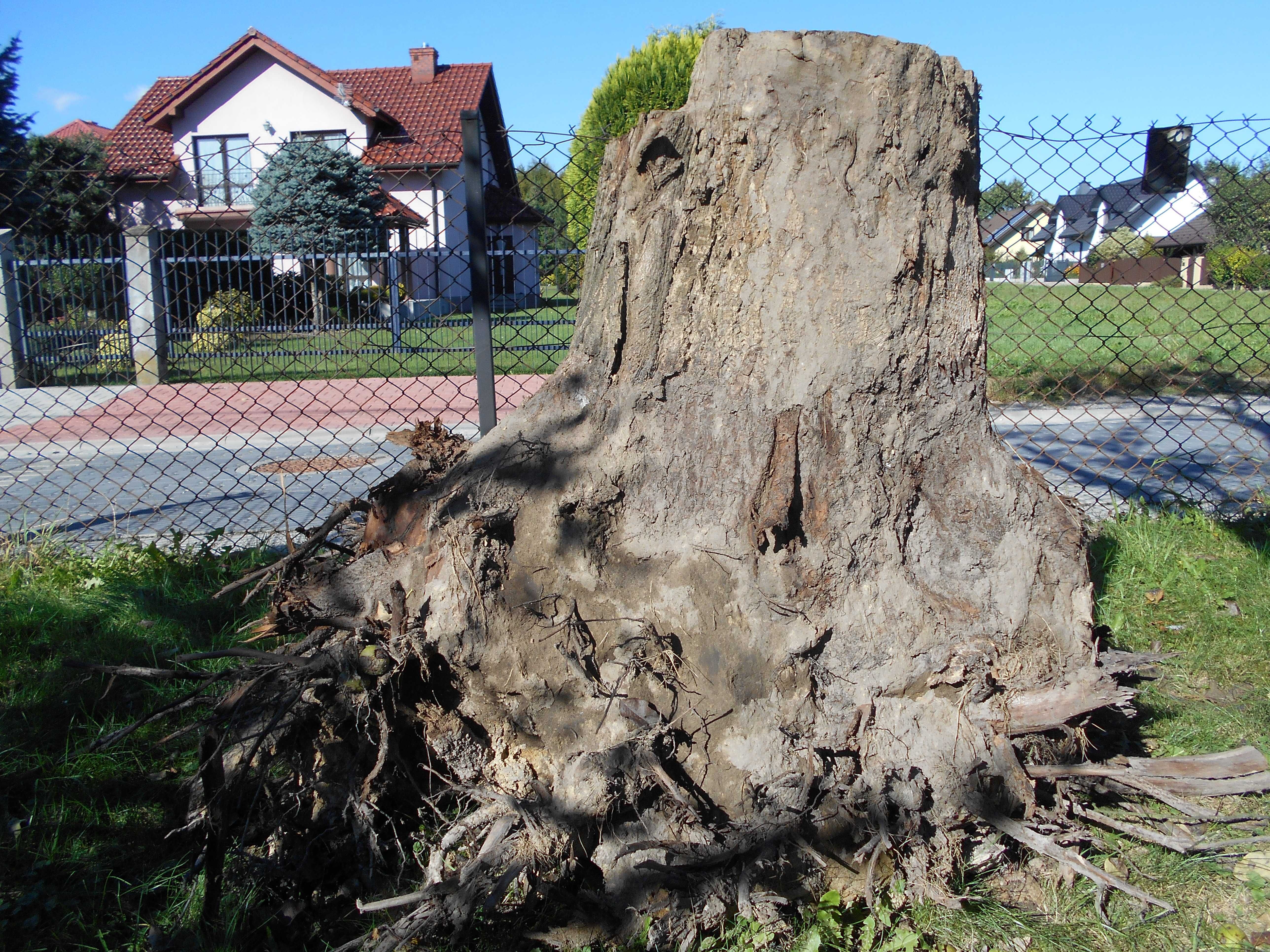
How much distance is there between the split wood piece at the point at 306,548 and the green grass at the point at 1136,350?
379 cm

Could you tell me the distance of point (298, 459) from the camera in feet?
20.7

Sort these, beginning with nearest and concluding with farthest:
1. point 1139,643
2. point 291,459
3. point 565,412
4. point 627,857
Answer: point 627,857, point 565,412, point 1139,643, point 291,459

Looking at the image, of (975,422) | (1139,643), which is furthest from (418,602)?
(1139,643)

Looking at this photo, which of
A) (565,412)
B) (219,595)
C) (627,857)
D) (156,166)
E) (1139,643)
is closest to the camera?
(627,857)

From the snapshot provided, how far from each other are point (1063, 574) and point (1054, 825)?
638 mm

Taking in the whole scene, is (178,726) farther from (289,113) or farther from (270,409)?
(289,113)

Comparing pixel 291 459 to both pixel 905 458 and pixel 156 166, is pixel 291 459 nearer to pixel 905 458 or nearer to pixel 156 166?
pixel 156 166

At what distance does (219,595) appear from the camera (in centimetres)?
254

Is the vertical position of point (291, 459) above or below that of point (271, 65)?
below

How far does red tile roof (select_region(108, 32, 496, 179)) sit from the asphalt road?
49.1ft

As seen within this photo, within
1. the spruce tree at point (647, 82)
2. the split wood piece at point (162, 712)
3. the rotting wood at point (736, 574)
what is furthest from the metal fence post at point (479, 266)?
the spruce tree at point (647, 82)

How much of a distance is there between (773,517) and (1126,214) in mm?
3839

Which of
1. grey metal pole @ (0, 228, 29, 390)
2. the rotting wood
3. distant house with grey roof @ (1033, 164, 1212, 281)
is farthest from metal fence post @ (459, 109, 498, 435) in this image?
grey metal pole @ (0, 228, 29, 390)

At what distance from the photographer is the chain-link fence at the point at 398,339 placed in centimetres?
441
